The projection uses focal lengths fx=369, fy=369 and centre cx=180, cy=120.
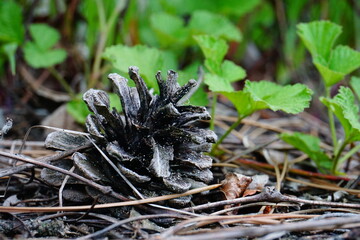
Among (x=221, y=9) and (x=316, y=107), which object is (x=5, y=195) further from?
(x=316, y=107)

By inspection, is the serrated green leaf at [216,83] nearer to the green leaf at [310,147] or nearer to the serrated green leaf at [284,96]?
the serrated green leaf at [284,96]

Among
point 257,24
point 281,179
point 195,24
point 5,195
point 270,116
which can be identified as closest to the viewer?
point 5,195

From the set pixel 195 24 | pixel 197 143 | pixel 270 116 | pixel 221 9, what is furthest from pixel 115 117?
pixel 221 9

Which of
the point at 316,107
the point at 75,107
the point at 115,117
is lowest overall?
the point at 316,107

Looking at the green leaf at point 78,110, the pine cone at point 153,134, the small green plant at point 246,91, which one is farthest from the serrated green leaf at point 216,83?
the green leaf at point 78,110

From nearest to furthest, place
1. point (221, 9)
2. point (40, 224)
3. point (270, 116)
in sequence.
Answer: point (40, 224) < point (270, 116) < point (221, 9)

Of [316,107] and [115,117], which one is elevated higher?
[115,117]
